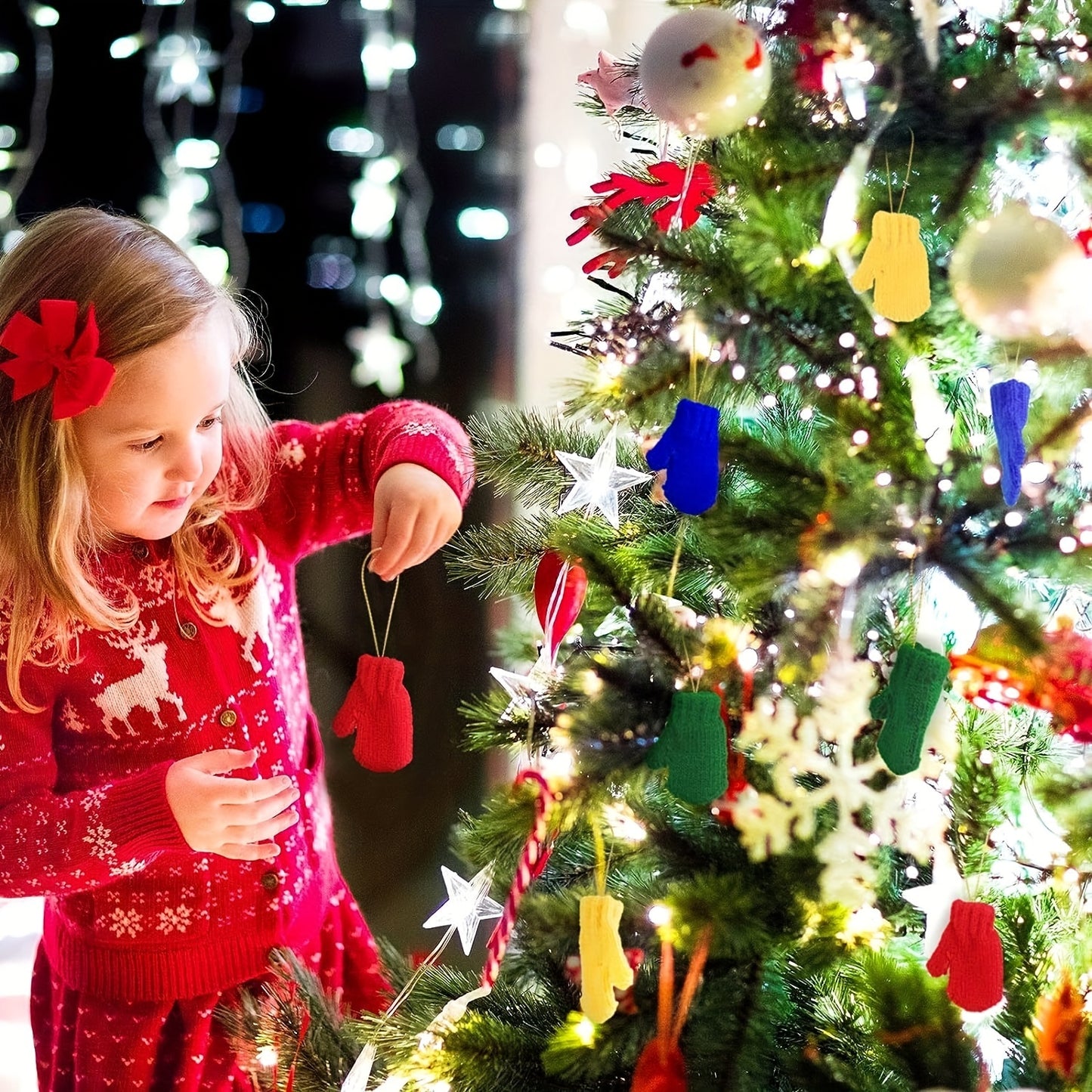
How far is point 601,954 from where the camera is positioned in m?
0.73

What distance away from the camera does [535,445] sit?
2.96 ft

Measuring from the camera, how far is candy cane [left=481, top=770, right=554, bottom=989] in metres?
0.81

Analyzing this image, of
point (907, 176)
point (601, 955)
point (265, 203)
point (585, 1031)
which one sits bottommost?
point (585, 1031)

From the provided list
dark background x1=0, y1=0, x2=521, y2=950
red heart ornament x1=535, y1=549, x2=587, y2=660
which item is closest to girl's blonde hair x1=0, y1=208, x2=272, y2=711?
red heart ornament x1=535, y1=549, x2=587, y2=660

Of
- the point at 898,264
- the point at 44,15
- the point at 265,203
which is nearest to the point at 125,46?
the point at 44,15

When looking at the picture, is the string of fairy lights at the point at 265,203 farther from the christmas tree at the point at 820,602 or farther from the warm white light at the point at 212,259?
the christmas tree at the point at 820,602

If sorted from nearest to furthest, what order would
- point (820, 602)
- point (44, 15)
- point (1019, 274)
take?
point (1019, 274) < point (820, 602) < point (44, 15)

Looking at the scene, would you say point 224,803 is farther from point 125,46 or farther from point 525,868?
point 125,46

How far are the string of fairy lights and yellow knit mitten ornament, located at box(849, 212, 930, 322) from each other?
2.70 feet

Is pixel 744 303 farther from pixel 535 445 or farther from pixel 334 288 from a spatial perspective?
pixel 334 288

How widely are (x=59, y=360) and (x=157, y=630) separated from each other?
24 centimetres

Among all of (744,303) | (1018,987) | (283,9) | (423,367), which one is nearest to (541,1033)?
(1018,987)

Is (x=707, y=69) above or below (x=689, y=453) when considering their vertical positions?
above

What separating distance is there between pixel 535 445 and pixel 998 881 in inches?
18.5
